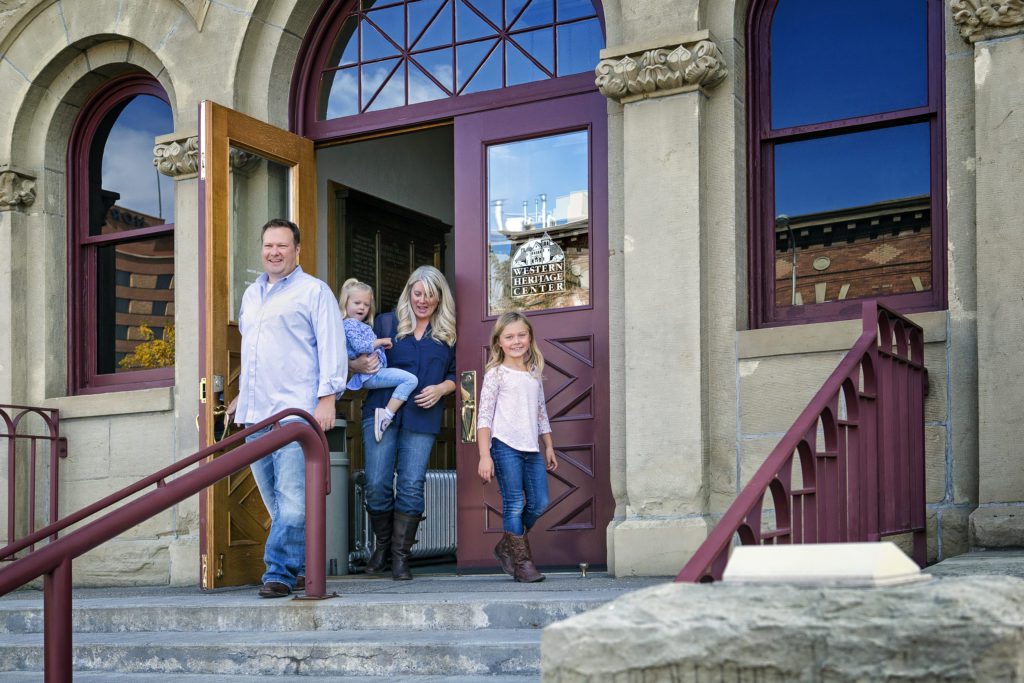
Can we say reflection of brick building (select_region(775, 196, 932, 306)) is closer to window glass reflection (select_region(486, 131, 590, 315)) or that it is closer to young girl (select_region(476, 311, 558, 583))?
window glass reflection (select_region(486, 131, 590, 315))

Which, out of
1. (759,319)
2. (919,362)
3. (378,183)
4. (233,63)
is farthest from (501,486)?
(378,183)

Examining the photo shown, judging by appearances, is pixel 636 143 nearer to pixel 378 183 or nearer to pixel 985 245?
pixel 985 245

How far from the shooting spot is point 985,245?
6.18 metres

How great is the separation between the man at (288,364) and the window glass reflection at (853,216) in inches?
94.6

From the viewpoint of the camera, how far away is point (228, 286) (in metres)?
7.77

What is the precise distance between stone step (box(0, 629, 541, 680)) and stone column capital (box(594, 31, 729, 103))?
3187 mm

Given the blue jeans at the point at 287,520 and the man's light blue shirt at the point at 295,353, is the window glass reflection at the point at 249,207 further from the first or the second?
→ the blue jeans at the point at 287,520

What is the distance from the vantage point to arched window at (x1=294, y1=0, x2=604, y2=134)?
8078 mm

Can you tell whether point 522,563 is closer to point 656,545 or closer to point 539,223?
point 656,545

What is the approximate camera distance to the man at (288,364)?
21.8 ft

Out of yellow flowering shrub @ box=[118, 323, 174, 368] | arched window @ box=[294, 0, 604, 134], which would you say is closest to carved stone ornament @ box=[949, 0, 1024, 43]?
arched window @ box=[294, 0, 604, 134]

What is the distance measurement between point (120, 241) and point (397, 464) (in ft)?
10.9

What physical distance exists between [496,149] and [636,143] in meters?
1.21

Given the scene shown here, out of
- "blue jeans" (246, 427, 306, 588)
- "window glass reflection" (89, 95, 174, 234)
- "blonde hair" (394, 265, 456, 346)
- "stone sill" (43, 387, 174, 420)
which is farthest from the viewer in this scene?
"window glass reflection" (89, 95, 174, 234)
